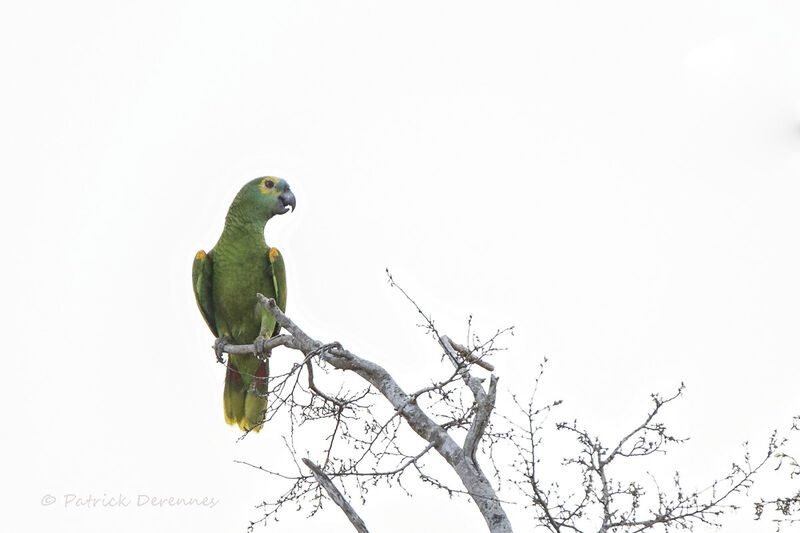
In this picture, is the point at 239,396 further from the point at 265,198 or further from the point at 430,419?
→ the point at 430,419

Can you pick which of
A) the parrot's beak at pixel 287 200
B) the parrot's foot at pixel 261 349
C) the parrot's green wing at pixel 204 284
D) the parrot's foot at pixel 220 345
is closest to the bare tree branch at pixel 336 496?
the parrot's foot at pixel 261 349

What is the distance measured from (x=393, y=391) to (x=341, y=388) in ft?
1.24

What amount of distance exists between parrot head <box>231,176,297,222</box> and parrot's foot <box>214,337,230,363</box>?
1119mm

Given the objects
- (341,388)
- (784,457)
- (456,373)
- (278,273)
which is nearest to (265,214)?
(278,273)

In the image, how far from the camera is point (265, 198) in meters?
8.04

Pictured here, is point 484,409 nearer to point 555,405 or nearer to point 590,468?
point 555,405

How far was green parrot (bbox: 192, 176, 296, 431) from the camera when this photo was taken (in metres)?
7.70

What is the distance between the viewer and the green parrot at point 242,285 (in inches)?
303

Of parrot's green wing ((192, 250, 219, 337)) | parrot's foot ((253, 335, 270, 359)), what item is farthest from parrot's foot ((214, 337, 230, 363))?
parrot's foot ((253, 335, 270, 359))

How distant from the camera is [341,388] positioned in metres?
5.31

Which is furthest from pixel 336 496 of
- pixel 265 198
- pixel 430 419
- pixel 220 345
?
pixel 265 198

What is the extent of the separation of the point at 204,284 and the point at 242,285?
17.7 inches

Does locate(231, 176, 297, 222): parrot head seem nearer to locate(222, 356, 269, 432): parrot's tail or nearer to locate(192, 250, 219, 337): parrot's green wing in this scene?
locate(192, 250, 219, 337): parrot's green wing

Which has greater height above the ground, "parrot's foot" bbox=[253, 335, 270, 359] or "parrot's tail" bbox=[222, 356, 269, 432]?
"parrot's tail" bbox=[222, 356, 269, 432]
